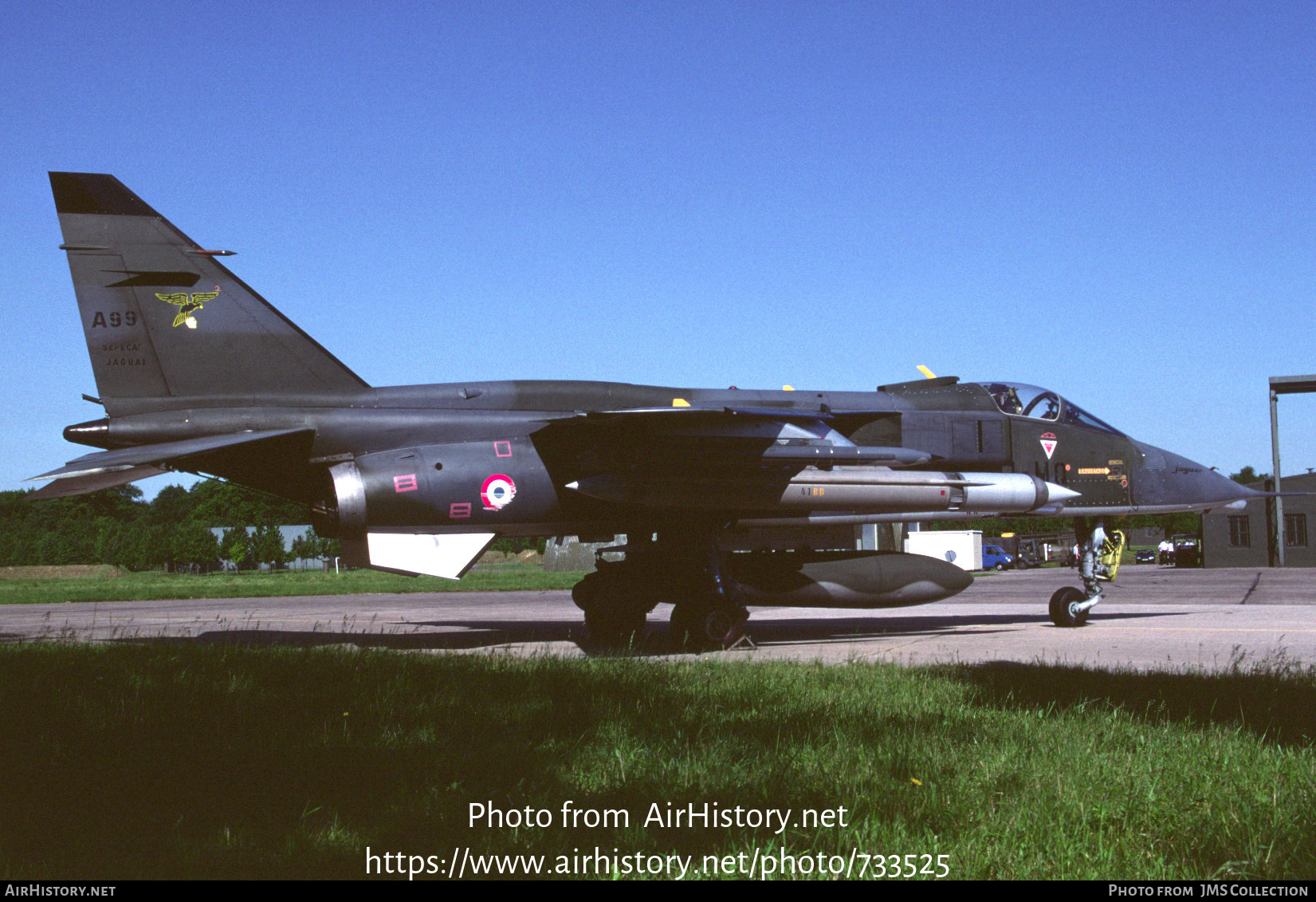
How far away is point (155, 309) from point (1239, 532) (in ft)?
174

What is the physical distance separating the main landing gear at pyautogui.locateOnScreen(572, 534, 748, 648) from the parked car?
43.0 metres

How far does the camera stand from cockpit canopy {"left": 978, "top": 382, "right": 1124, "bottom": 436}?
14.4 metres

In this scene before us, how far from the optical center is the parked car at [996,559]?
52.1m

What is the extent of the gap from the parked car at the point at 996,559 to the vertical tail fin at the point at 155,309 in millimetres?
46741

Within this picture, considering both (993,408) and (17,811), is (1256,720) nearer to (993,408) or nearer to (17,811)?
(17,811)

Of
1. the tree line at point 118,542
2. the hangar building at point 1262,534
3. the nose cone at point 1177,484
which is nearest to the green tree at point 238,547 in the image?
the tree line at point 118,542

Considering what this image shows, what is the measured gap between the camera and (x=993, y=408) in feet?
46.8

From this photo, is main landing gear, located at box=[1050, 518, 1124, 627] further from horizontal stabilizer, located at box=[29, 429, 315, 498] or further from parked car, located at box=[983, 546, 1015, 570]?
parked car, located at box=[983, 546, 1015, 570]

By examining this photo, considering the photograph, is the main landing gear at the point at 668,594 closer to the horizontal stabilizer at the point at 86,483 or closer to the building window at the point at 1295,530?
the horizontal stabilizer at the point at 86,483

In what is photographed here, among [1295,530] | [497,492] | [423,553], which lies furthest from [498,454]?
[1295,530]

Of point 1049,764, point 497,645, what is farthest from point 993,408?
point 1049,764

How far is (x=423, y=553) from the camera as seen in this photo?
1130 centimetres
